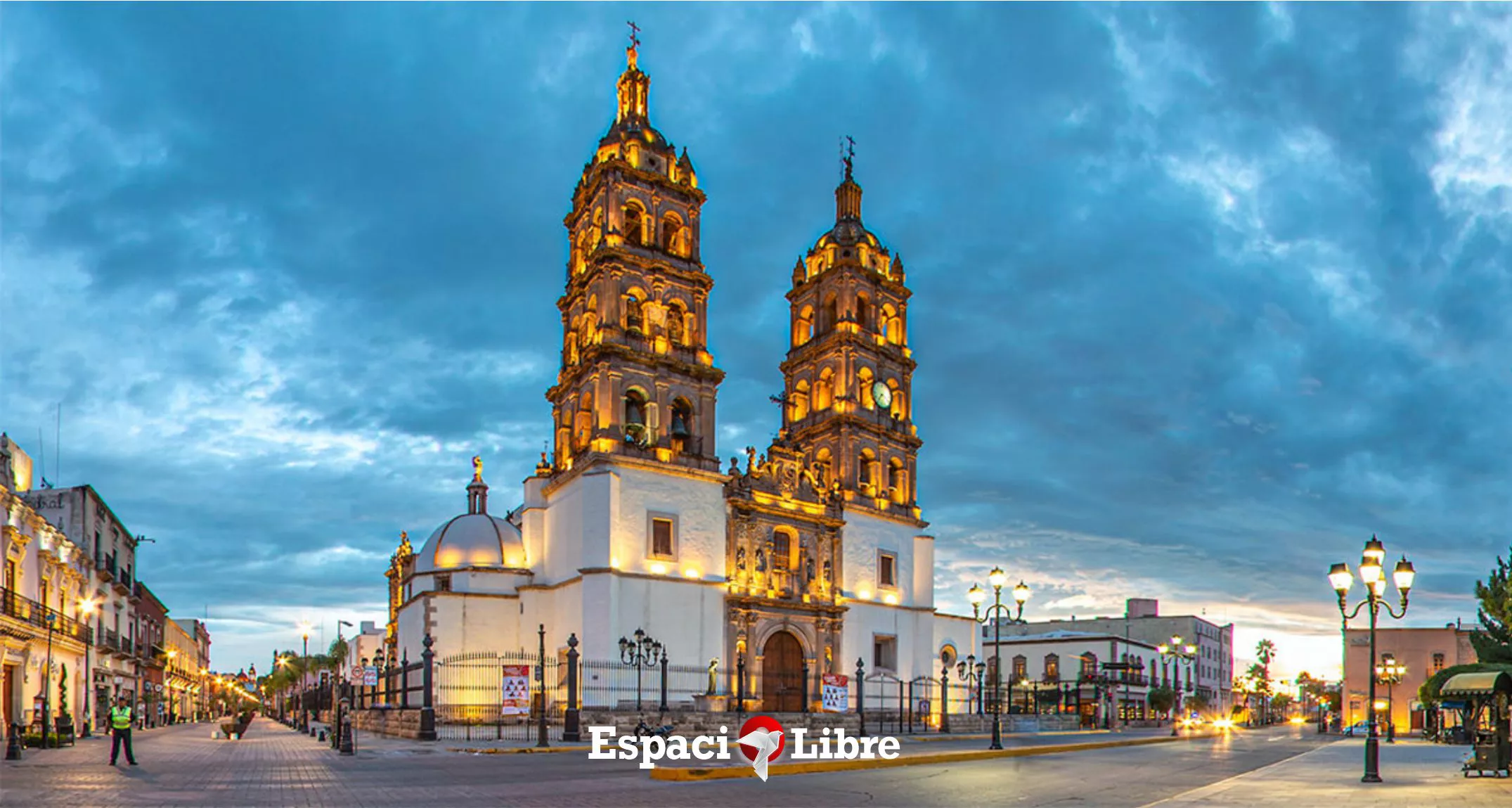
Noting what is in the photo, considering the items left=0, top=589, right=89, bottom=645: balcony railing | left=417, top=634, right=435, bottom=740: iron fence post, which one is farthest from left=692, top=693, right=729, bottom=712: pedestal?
left=0, top=589, right=89, bottom=645: balcony railing

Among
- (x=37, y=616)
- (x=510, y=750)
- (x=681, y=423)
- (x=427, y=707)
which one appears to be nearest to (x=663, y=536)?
(x=681, y=423)

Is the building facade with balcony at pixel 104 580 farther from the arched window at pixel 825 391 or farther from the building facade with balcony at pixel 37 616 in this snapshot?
the arched window at pixel 825 391

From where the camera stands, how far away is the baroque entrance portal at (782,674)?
5003 centimetres

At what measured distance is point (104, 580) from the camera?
175 ft

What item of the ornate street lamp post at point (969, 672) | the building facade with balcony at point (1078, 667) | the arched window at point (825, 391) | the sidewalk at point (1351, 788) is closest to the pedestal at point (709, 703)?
the ornate street lamp post at point (969, 672)

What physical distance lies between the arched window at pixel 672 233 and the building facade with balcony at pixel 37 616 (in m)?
27.2

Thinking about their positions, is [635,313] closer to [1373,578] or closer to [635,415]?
[635,415]

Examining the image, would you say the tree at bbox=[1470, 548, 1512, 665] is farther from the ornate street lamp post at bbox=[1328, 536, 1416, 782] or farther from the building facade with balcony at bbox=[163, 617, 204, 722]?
the building facade with balcony at bbox=[163, 617, 204, 722]

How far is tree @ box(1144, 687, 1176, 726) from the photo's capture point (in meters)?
85.3

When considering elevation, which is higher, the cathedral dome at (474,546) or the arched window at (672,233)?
the arched window at (672,233)

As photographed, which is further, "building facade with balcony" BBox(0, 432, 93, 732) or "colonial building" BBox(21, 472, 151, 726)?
"colonial building" BBox(21, 472, 151, 726)

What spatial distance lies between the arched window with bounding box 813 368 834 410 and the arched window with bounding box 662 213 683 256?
1108cm

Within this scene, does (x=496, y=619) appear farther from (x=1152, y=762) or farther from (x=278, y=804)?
(x=278, y=804)

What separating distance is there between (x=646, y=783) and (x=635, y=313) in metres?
31.9
